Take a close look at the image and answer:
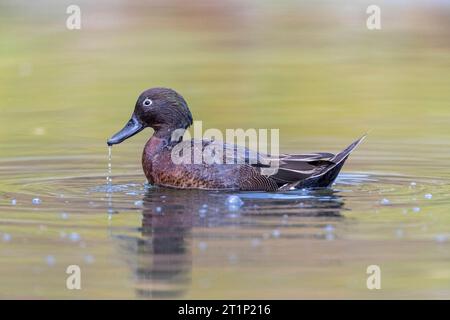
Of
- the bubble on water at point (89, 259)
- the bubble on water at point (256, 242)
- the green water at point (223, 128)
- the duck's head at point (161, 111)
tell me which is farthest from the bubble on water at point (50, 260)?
the duck's head at point (161, 111)

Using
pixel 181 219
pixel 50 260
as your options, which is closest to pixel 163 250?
pixel 50 260

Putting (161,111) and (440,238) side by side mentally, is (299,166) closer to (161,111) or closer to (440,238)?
(161,111)

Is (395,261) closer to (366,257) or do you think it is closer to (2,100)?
(366,257)

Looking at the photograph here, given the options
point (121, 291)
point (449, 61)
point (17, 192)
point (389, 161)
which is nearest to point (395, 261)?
point (121, 291)

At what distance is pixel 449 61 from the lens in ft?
71.4

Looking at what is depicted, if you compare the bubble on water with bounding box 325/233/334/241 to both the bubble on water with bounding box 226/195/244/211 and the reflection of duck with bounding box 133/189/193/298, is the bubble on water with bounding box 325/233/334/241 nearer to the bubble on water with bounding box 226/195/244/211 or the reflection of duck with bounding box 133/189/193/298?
the reflection of duck with bounding box 133/189/193/298

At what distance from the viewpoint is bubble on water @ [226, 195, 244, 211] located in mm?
9611

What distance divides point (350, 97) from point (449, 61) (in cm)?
456

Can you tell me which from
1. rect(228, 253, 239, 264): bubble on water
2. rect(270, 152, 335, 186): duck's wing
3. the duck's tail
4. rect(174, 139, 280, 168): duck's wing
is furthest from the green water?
rect(174, 139, 280, 168): duck's wing

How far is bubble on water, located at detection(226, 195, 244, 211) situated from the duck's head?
146 centimetres

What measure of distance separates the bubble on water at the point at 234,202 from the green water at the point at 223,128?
66 millimetres

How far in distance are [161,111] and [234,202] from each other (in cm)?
181

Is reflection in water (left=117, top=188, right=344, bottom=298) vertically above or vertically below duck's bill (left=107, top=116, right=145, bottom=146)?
below

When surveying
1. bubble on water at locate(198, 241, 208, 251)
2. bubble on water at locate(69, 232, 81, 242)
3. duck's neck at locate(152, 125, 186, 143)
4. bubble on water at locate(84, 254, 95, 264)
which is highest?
duck's neck at locate(152, 125, 186, 143)
